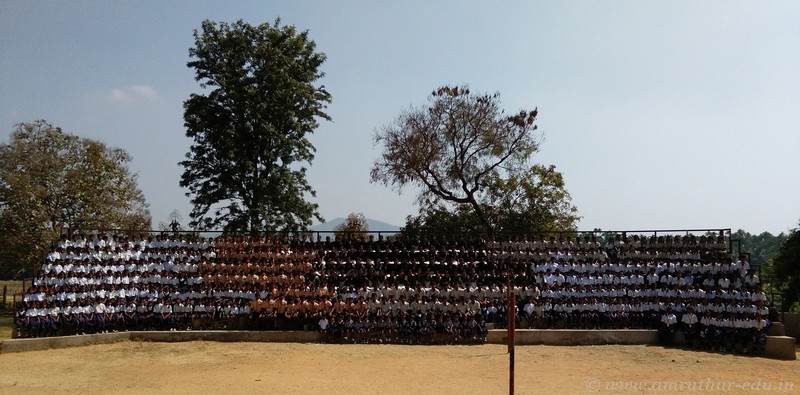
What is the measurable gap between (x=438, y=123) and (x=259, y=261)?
1390 cm

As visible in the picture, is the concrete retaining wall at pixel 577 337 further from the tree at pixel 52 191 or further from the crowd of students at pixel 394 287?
the tree at pixel 52 191

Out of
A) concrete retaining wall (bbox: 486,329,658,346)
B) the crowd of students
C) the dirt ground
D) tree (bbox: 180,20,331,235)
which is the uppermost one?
tree (bbox: 180,20,331,235)

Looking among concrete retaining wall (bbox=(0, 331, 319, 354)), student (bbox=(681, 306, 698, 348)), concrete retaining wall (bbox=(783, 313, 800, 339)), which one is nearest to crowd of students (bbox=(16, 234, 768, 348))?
student (bbox=(681, 306, 698, 348))

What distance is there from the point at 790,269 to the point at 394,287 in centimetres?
1788

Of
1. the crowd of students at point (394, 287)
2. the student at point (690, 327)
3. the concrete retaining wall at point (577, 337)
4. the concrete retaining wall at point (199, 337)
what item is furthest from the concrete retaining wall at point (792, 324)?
the concrete retaining wall at point (199, 337)

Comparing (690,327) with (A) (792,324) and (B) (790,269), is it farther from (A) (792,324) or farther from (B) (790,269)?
(B) (790,269)

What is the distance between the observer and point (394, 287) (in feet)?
64.7

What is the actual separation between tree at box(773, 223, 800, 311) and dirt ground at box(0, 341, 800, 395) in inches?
446

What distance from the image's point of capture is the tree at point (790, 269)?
25.5m

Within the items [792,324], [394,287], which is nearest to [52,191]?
[394,287]

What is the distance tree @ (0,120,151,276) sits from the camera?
91.8 feet

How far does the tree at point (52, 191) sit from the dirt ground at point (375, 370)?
13806 mm

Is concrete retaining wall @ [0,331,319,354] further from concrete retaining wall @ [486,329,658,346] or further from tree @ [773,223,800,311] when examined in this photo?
tree @ [773,223,800,311]

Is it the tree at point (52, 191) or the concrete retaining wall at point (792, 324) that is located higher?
the tree at point (52, 191)
